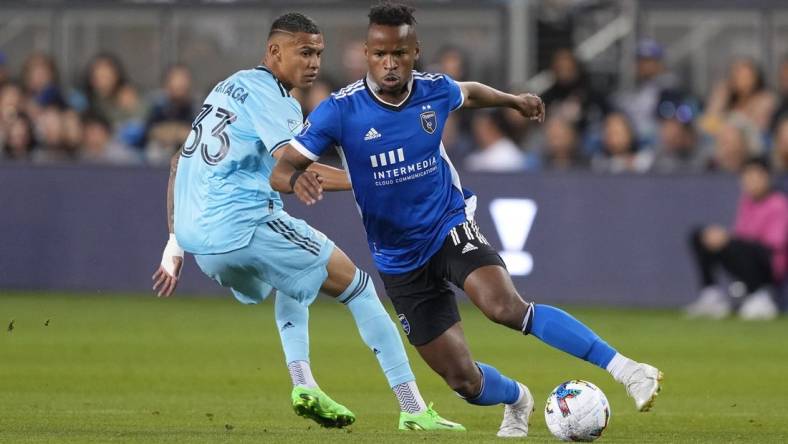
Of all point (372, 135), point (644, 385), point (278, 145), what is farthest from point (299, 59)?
point (644, 385)

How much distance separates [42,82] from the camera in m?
19.8

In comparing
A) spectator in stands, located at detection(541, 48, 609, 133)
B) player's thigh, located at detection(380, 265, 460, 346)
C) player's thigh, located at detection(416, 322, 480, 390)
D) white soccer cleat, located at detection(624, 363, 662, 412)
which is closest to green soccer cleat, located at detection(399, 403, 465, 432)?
player's thigh, located at detection(416, 322, 480, 390)

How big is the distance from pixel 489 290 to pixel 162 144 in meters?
11.7

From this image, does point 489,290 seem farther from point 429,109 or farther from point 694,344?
point 694,344

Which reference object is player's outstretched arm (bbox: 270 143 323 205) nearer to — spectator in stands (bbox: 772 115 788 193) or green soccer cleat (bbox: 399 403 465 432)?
green soccer cleat (bbox: 399 403 465 432)

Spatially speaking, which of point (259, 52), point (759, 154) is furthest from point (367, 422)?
point (259, 52)

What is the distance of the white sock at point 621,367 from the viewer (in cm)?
763

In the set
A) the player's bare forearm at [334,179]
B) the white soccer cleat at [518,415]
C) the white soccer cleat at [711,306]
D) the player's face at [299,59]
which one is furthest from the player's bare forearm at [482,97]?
the white soccer cleat at [711,306]

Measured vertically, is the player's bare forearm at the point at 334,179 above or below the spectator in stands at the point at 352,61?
above

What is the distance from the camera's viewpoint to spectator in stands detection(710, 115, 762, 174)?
694 inches

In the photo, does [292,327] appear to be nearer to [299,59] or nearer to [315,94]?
[299,59]

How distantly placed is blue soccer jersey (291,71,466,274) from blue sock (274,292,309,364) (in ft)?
2.69

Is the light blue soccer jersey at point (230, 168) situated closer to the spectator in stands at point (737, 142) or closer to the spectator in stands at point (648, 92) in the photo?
the spectator in stands at point (737, 142)

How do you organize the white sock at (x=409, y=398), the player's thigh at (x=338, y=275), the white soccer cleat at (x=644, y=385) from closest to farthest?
the white soccer cleat at (x=644, y=385) → the white sock at (x=409, y=398) → the player's thigh at (x=338, y=275)
